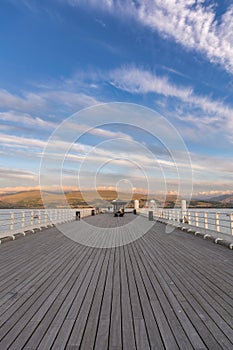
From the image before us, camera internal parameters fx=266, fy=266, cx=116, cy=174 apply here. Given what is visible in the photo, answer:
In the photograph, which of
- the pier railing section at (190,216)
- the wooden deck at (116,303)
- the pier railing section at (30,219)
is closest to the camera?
the wooden deck at (116,303)

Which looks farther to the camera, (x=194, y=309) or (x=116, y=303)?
(x=116, y=303)

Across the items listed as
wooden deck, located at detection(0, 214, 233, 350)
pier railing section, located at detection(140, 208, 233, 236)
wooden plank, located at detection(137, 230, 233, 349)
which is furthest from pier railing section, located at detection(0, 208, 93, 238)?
pier railing section, located at detection(140, 208, 233, 236)

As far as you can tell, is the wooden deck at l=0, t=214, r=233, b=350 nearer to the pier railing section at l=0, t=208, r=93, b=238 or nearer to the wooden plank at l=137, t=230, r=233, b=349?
the wooden plank at l=137, t=230, r=233, b=349

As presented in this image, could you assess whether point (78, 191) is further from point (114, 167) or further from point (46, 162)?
point (114, 167)

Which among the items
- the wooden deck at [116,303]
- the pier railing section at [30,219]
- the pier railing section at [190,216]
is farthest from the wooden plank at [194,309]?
the pier railing section at [30,219]

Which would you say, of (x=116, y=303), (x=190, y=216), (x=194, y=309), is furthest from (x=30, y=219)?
(x=194, y=309)

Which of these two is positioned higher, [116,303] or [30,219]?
[30,219]

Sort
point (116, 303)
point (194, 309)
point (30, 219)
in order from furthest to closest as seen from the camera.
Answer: point (30, 219) < point (116, 303) < point (194, 309)

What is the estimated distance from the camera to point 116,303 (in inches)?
110

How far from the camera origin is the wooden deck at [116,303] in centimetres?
198

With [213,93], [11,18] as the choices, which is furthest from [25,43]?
[213,93]

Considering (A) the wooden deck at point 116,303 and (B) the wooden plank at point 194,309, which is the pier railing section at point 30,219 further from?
(B) the wooden plank at point 194,309

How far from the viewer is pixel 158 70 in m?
15.7

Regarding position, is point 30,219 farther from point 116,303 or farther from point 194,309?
point 194,309
